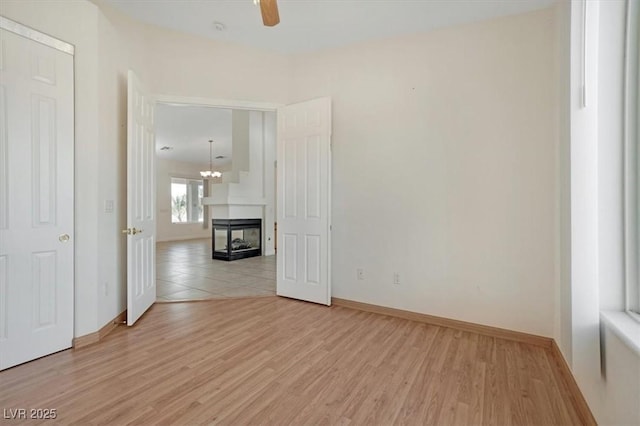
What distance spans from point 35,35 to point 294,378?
3.06 meters

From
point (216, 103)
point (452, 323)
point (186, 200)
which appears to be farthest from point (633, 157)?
point (186, 200)

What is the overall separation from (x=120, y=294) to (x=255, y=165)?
4487 millimetres

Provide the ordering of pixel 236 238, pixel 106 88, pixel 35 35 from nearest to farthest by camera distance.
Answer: pixel 35 35 → pixel 106 88 → pixel 236 238

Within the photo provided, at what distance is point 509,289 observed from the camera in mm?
2678

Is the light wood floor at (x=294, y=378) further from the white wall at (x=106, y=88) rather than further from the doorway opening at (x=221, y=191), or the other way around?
the doorway opening at (x=221, y=191)

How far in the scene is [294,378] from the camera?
1.97 metres

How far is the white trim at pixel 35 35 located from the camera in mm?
2057

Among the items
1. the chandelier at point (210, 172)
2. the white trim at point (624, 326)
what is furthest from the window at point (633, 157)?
the chandelier at point (210, 172)

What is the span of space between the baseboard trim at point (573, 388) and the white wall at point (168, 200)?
10494 millimetres

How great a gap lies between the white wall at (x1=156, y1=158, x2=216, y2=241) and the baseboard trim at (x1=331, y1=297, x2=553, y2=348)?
857 cm

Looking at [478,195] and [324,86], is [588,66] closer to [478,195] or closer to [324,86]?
[478,195]

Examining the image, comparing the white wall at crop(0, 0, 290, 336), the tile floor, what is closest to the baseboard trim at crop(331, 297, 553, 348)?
the tile floor

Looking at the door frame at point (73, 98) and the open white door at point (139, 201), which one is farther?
the open white door at point (139, 201)

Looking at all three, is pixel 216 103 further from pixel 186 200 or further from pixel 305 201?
pixel 186 200
